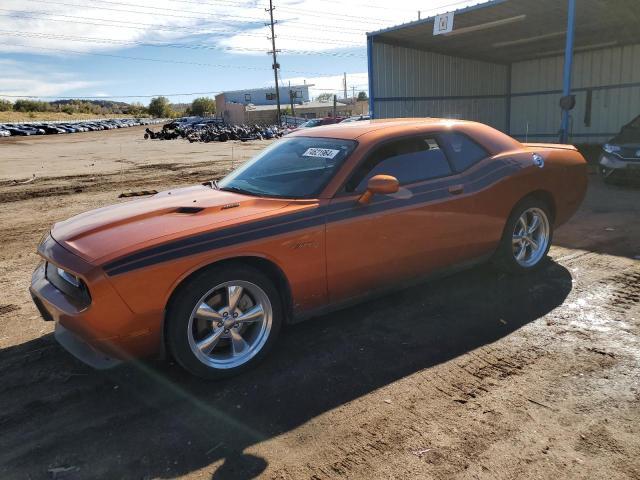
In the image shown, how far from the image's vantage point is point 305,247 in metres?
3.38

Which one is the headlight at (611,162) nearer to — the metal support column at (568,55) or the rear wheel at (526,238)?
the metal support column at (568,55)

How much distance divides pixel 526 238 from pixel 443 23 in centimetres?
1041

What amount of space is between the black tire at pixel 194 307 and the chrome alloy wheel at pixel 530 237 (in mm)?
2698

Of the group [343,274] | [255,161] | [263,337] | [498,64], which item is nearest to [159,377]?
[263,337]

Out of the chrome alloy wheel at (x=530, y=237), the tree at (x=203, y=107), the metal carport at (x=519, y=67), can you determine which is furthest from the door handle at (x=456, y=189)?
the tree at (x=203, y=107)

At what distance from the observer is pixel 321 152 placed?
399 centimetres

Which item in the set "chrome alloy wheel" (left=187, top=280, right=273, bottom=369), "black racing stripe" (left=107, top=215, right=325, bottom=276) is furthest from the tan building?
"chrome alloy wheel" (left=187, top=280, right=273, bottom=369)

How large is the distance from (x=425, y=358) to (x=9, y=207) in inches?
396

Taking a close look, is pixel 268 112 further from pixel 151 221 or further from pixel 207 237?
pixel 207 237

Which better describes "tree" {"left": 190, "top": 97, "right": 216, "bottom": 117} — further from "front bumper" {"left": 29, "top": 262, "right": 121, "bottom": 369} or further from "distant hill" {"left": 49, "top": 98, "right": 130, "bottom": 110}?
"front bumper" {"left": 29, "top": 262, "right": 121, "bottom": 369}

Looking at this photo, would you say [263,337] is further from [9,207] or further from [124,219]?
[9,207]

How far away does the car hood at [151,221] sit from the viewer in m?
3.00

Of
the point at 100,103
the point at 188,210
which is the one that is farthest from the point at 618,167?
the point at 100,103

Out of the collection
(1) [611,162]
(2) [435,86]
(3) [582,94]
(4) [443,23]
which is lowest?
(1) [611,162]
